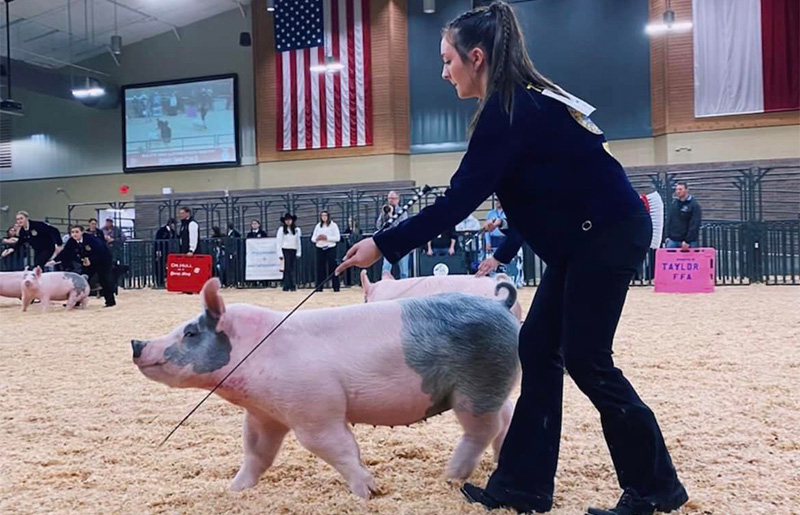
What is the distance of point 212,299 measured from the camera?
2.23 m

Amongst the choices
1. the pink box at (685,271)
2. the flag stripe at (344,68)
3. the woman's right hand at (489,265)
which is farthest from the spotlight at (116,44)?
the woman's right hand at (489,265)

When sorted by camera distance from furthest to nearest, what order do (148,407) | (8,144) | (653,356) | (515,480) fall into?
(8,144) < (653,356) < (148,407) < (515,480)

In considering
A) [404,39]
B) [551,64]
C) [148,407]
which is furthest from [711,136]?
[148,407]

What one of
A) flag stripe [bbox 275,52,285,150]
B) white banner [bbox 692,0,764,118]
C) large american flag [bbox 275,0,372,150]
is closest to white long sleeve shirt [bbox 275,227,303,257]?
large american flag [bbox 275,0,372,150]

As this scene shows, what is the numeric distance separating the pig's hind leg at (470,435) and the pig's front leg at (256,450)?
24.3 inches

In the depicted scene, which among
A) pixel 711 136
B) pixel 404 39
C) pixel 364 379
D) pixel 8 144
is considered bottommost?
pixel 364 379

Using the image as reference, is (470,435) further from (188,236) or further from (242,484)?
(188,236)

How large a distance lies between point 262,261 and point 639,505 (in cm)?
1320

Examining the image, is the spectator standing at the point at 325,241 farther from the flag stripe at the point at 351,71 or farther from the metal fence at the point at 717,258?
the flag stripe at the point at 351,71

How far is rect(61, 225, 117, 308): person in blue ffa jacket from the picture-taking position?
10367 mm

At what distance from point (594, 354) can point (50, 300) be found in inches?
386

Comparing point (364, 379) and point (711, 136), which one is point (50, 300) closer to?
point (364, 379)

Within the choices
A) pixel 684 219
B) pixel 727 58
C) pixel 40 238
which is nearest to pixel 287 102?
pixel 40 238

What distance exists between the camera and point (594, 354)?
195 centimetres
